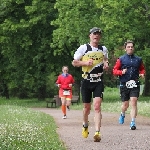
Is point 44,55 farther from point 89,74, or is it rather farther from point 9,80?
point 89,74

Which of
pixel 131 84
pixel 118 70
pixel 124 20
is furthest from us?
pixel 124 20

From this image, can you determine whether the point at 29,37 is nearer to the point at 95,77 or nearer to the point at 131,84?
the point at 131,84

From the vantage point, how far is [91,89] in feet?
37.5

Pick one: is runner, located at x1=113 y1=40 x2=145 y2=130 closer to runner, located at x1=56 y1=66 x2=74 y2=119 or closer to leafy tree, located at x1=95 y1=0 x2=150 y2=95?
runner, located at x1=56 y1=66 x2=74 y2=119

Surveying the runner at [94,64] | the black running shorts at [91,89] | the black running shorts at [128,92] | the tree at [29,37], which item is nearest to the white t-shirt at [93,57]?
the runner at [94,64]

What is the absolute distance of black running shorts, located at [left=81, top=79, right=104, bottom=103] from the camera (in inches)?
446

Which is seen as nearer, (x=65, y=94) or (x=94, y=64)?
(x=94, y=64)

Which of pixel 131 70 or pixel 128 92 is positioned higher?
Result: pixel 131 70

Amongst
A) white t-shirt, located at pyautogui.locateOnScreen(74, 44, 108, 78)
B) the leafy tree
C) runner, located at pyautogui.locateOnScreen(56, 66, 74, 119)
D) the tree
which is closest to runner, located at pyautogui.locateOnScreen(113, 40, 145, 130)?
white t-shirt, located at pyautogui.locateOnScreen(74, 44, 108, 78)

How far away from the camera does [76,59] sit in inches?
440

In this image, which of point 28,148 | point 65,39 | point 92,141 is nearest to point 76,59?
point 92,141

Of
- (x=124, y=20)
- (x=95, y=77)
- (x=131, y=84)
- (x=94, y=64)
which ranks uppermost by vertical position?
(x=124, y=20)

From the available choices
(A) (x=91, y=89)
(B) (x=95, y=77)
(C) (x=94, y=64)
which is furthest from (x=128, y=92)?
(C) (x=94, y=64)

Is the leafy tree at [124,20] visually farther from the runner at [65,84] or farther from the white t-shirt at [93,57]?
the white t-shirt at [93,57]
